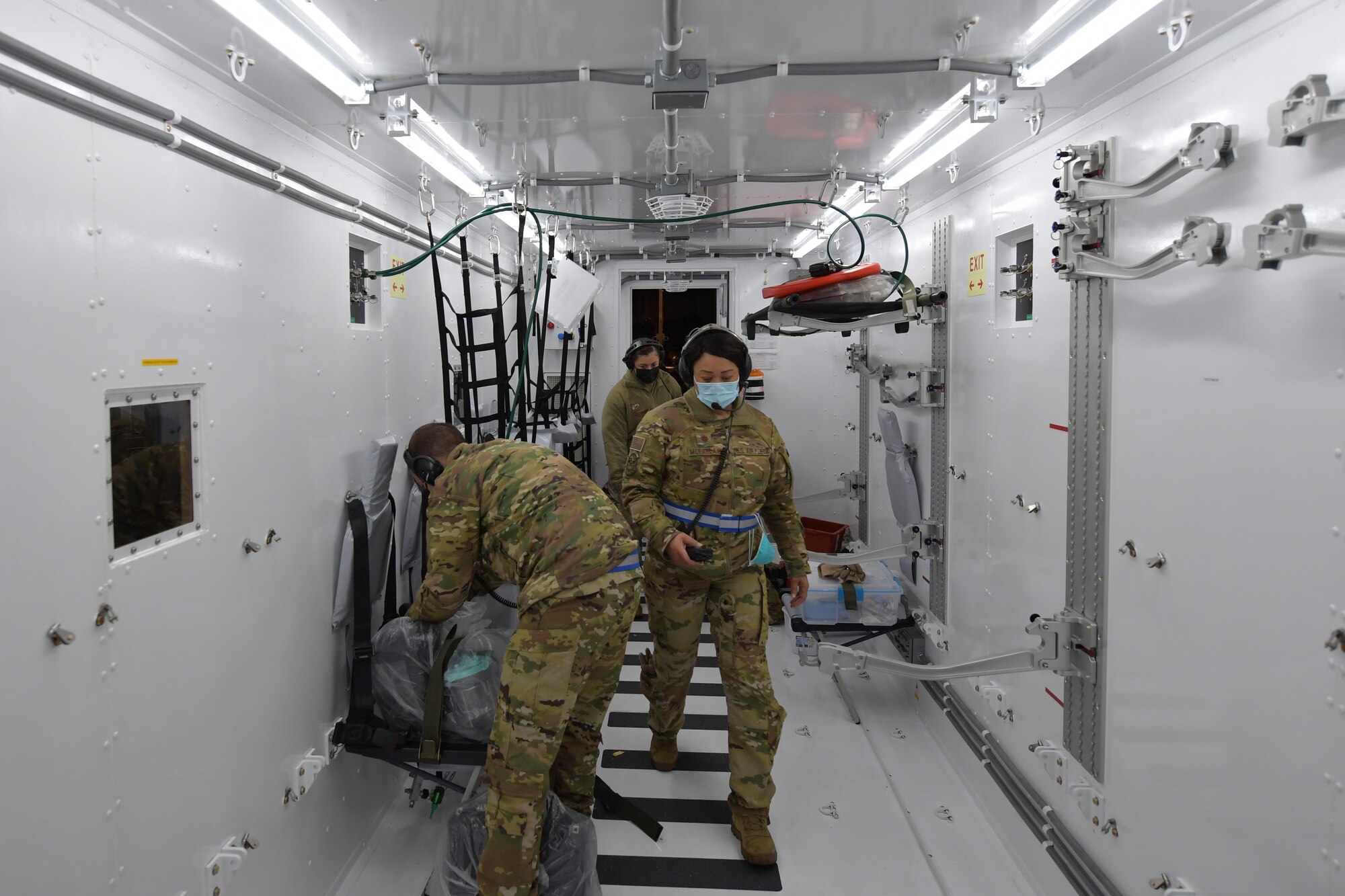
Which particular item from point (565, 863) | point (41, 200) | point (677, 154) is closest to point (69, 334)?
point (41, 200)

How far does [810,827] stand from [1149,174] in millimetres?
2593

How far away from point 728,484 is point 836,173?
5.17 feet

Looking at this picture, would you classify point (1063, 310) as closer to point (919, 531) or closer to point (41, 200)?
point (919, 531)

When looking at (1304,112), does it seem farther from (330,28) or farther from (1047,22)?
(330,28)

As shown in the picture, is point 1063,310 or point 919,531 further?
point 919,531

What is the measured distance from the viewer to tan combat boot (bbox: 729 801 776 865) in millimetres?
2676

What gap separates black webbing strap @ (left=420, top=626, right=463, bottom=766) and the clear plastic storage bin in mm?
2074

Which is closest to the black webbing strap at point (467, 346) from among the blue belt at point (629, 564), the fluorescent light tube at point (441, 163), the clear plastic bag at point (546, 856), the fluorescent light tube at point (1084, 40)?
the fluorescent light tube at point (441, 163)

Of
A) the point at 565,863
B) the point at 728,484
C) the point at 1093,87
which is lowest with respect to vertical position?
the point at 565,863

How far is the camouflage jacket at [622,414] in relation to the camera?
14.3ft

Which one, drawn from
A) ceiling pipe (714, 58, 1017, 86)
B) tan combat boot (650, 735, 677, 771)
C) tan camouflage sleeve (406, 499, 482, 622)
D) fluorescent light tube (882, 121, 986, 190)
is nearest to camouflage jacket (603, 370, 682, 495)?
tan combat boot (650, 735, 677, 771)

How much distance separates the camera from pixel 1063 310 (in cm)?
246

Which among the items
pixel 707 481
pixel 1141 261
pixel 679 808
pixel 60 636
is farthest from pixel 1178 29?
pixel 679 808

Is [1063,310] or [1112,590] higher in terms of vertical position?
[1063,310]
